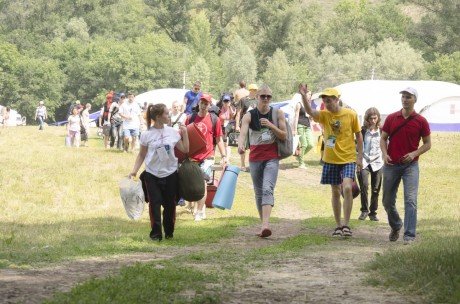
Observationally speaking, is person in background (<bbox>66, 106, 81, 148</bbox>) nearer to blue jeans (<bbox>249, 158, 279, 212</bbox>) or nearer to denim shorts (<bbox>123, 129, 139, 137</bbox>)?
denim shorts (<bbox>123, 129, 139, 137</bbox>)

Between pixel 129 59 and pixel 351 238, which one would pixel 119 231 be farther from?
pixel 129 59

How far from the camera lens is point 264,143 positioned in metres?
12.9

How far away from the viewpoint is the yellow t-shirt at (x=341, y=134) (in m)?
12.7

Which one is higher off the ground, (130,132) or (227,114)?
(227,114)

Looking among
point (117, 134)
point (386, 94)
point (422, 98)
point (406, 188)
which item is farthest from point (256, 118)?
point (422, 98)

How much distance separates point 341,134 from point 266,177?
3.49 ft

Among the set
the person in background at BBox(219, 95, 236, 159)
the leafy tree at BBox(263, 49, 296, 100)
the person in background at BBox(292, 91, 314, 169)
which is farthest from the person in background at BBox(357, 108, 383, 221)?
the leafy tree at BBox(263, 49, 296, 100)

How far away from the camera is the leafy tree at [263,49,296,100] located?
349 feet

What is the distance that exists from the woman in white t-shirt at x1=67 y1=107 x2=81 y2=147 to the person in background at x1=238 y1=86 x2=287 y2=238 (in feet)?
65.2

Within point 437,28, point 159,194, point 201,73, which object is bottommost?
point 159,194

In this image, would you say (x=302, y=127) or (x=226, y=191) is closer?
(x=226, y=191)

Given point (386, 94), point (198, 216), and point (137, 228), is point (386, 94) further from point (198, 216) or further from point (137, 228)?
point (137, 228)

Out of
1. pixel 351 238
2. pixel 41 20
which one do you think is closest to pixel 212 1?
pixel 41 20

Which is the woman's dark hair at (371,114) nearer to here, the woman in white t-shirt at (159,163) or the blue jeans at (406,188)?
the blue jeans at (406,188)
